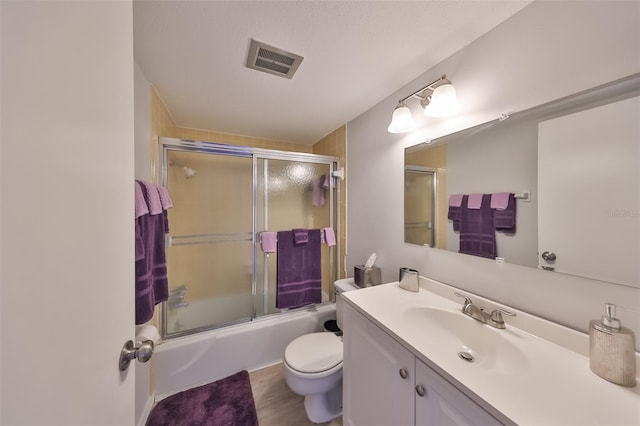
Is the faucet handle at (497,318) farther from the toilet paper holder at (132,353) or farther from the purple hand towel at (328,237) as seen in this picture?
the purple hand towel at (328,237)

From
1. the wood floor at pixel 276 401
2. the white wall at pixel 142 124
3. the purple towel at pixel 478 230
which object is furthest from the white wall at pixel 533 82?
the white wall at pixel 142 124

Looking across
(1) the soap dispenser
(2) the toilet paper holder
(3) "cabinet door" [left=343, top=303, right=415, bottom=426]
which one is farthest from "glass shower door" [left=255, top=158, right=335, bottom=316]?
(1) the soap dispenser

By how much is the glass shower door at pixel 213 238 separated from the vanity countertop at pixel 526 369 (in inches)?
52.0

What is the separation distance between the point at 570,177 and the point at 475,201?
1.07 feet

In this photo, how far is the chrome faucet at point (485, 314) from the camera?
87cm

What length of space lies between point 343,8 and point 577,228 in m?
1.23

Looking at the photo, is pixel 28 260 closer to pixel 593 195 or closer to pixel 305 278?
pixel 593 195

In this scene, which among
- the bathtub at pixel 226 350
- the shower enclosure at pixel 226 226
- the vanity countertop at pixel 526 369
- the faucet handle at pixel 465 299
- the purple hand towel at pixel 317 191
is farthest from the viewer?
the purple hand towel at pixel 317 191

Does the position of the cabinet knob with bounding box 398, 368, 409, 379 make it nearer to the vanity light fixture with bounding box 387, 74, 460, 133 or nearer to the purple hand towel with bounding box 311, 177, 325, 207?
the vanity light fixture with bounding box 387, 74, 460, 133

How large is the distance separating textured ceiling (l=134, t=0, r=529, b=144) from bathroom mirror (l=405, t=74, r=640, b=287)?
46cm

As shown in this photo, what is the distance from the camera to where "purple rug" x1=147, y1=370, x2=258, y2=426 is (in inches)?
51.4

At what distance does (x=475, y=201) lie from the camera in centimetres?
106

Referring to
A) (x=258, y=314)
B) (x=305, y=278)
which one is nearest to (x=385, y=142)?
(x=305, y=278)

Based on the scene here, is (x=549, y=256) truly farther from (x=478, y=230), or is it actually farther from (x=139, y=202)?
(x=139, y=202)
